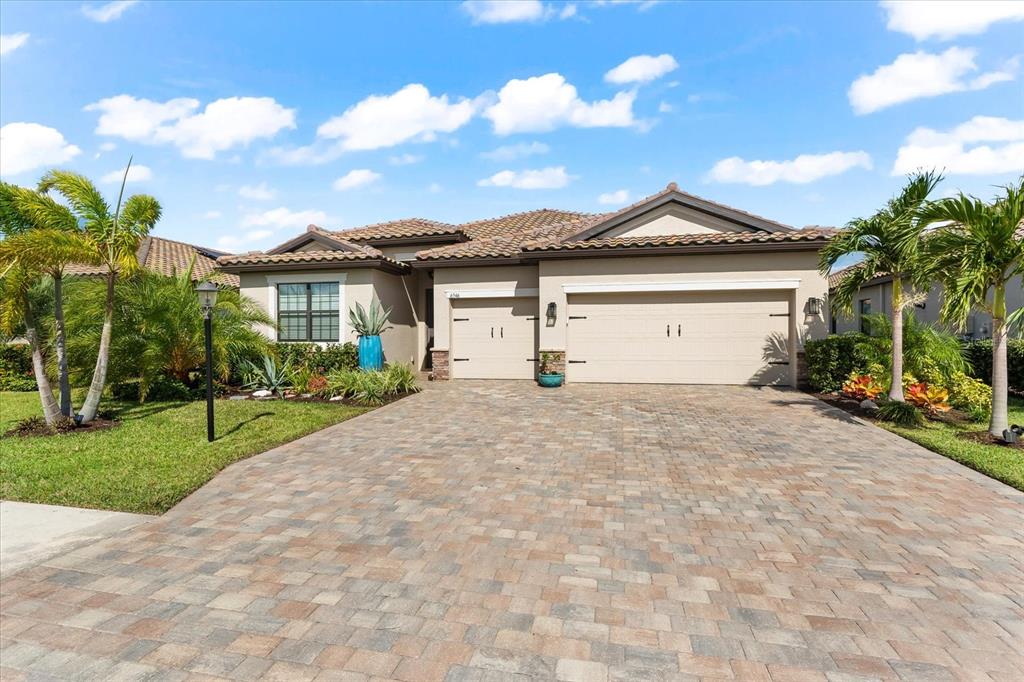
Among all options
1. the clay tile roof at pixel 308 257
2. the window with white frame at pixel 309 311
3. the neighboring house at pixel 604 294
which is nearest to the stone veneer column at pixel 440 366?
the neighboring house at pixel 604 294

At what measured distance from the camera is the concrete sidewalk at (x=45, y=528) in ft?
13.3

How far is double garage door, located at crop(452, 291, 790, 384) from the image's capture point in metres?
13.6

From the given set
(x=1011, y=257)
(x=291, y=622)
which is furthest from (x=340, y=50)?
(x=1011, y=257)

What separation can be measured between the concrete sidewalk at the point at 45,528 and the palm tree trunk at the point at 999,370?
11.3 meters

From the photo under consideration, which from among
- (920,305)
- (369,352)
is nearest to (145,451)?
(369,352)

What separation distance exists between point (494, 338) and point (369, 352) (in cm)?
379

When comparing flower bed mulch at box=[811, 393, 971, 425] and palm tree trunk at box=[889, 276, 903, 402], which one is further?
palm tree trunk at box=[889, 276, 903, 402]

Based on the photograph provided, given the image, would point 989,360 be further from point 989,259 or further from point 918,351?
point 989,259

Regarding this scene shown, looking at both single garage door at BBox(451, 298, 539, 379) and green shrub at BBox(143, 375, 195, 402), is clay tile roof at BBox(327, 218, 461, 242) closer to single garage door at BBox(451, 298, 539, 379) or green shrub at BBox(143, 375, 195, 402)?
single garage door at BBox(451, 298, 539, 379)

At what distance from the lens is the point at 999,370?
7391 millimetres

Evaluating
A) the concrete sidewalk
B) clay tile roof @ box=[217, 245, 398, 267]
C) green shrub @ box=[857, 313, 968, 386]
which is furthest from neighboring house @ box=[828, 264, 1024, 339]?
the concrete sidewalk

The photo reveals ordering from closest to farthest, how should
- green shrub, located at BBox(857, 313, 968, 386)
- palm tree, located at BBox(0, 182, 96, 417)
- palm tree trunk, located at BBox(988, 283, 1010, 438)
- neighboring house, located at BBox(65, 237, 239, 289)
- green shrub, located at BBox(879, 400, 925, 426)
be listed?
palm tree trunk, located at BBox(988, 283, 1010, 438)
palm tree, located at BBox(0, 182, 96, 417)
green shrub, located at BBox(879, 400, 925, 426)
green shrub, located at BBox(857, 313, 968, 386)
neighboring house, located at BBox(65, 237, 239, 289)

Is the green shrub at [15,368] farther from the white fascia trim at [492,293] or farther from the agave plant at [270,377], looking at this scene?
the white fascia trim at [492,293]

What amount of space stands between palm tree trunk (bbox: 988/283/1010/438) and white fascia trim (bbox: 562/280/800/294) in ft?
18.2
